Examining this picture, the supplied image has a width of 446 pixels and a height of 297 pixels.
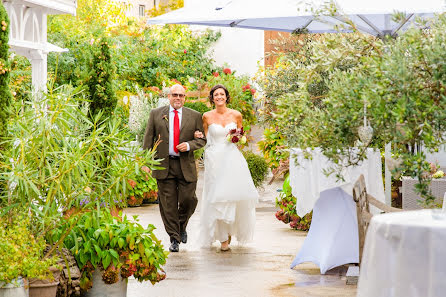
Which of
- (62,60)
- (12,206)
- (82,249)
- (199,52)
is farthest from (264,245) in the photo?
(199,52)

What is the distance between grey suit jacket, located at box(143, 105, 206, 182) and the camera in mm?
10031

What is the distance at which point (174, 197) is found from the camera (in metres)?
10.1

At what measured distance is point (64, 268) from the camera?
6.69 metres

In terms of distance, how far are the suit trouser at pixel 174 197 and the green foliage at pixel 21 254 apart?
3.84m

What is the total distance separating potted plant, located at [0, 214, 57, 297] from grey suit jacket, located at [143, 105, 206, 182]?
3.90 m

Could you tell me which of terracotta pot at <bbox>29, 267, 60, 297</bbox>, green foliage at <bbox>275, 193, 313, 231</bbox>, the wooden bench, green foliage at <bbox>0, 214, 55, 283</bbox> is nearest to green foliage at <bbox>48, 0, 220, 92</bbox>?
green foliage at <bbox>275, 193, 313, 231</bbox>

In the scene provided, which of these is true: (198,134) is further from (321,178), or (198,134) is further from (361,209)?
(361,209)

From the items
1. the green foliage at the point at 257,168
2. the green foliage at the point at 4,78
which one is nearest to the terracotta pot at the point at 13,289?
the green foliage at the point at 4,78

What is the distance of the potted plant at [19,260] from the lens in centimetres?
589

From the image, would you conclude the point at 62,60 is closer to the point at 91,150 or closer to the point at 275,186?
the point at 275,186

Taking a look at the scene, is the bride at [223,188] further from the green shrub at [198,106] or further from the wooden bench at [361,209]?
the green shrub at [198,106]

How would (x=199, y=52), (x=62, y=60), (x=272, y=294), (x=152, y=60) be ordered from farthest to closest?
(x=199, y=52), (x=152, y=60), (x=62, y=60), (x=272, y=294)

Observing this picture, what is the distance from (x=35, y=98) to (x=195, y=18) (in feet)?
9.16

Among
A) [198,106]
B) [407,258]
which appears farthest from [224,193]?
[198,106]
